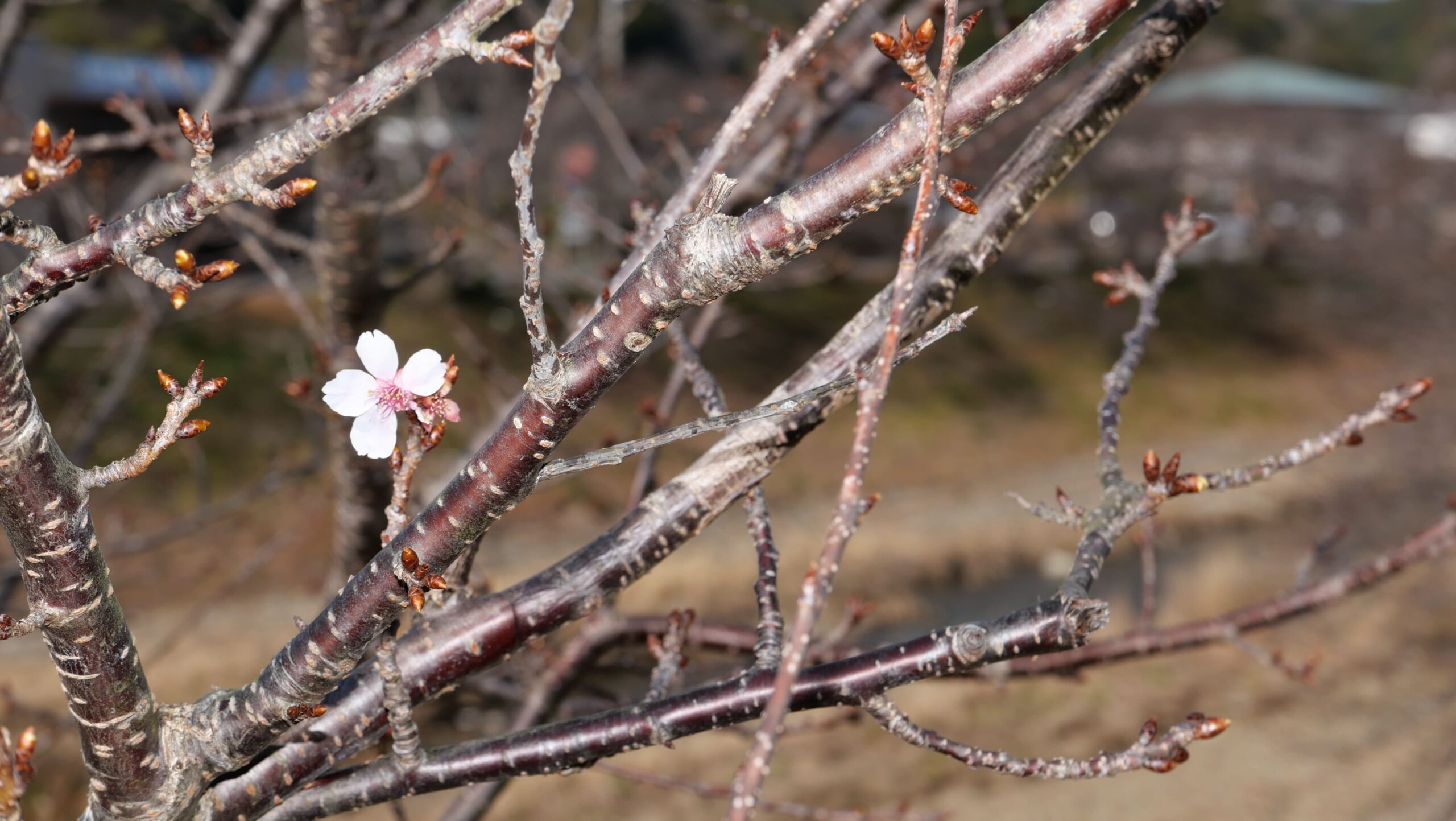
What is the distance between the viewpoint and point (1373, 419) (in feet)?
4.66

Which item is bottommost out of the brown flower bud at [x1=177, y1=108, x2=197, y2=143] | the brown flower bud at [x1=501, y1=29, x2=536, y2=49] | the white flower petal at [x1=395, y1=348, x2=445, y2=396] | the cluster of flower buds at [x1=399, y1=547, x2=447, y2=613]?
the cluster of flower buds at [x1=399, y1=547, x2=447, y2=613]

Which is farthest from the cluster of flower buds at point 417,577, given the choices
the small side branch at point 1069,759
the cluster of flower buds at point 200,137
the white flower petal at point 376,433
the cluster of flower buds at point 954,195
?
the cluster of flower buds at point 954,195

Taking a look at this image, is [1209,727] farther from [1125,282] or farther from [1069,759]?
[1125,282]

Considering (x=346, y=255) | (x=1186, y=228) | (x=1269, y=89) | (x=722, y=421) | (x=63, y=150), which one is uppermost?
(x=1269, y=89)

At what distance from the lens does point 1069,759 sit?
1.16 meters

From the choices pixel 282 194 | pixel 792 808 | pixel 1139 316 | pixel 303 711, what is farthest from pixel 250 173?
pixel 792 808

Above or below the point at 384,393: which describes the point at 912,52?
above

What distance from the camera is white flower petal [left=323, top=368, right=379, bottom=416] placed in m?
1.04

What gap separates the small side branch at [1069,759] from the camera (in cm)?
114

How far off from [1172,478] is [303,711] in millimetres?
1088

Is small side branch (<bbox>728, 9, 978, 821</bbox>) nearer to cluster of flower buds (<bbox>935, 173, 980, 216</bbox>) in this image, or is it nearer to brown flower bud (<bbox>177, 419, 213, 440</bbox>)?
cluster of flower buds (<bbox>935, 173, 980, 216</bbox>)

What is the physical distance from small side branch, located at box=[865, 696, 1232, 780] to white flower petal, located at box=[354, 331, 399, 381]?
0.67 metres

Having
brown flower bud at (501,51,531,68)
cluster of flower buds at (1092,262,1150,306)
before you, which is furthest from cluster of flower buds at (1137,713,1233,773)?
brown flower bud at (501,51,531,68)

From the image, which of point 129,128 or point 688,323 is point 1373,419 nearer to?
point 688,323
